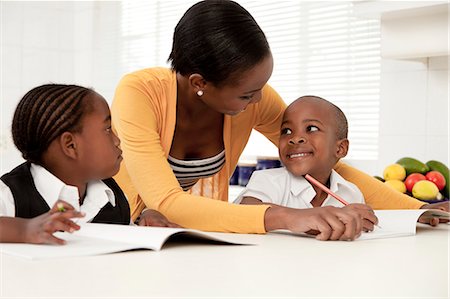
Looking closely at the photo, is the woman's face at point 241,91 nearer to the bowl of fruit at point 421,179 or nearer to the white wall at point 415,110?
the bowl of fruit at point 421,179

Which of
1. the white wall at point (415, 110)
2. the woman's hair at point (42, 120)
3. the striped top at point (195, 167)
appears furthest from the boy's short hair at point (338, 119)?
the white wall at point (415, 110)

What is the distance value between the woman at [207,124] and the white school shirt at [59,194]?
93mm

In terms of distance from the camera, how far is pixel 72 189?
1140 mm

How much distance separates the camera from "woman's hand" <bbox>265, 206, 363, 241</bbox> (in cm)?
107

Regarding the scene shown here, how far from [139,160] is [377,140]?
6.59 ft

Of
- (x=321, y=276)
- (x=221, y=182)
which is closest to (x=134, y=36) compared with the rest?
(x=221, y=182)

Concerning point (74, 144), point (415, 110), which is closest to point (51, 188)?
point (74, 144)

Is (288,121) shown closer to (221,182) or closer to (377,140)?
(221,182)

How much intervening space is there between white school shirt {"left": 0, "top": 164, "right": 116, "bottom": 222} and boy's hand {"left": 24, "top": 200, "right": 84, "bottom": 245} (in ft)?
0.51

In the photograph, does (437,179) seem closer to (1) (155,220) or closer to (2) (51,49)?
(1) (155,220)

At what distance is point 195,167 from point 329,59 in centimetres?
192

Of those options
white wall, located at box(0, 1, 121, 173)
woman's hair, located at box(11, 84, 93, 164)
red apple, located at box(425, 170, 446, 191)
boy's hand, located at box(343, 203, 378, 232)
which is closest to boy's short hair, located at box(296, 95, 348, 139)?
boy's hand, located at box(343, 203, 378, 232)

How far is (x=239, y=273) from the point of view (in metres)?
0.75

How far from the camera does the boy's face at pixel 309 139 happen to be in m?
1.49
